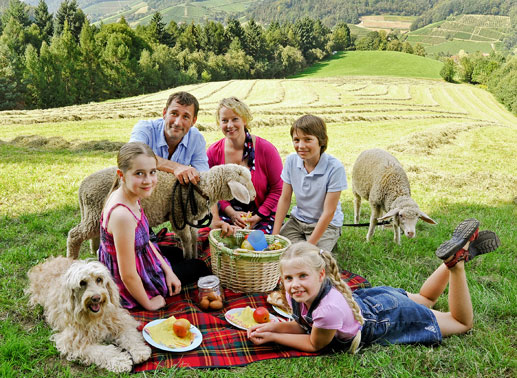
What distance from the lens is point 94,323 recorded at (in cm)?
308

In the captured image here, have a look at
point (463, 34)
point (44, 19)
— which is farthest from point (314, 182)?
point (463, 34)

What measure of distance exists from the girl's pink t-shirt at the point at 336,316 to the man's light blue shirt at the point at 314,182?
1.90 m

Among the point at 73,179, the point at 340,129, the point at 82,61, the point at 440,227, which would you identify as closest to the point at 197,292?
the point at 440,227

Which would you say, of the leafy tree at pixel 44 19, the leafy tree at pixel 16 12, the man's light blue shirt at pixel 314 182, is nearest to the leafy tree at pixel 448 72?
the leafy tree at pixel 44 19

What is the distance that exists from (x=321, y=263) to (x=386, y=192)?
4.07 metres

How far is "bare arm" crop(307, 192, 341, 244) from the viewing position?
15.2 feet

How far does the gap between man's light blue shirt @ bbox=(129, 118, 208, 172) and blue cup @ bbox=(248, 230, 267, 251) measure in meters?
1.42

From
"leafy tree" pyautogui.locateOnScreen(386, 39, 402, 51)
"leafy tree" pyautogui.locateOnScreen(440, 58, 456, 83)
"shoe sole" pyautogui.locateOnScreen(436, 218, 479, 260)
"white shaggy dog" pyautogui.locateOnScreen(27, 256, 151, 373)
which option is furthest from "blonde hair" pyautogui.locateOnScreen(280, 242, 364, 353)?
"leafy tree" pyautogui.locateOnScreen(386, 39, 402, 51)

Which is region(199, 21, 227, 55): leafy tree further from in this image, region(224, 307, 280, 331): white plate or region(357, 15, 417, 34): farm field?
region(357, 15, 417, 34): farm field

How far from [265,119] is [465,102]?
94.6 ft

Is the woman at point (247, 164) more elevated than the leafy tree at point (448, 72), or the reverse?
the woman at point (247, 164)

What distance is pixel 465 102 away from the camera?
40.1 meters

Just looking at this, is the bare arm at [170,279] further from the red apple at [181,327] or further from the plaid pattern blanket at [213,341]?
the red apple at [181,327]

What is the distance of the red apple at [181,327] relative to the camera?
10.8 ft
